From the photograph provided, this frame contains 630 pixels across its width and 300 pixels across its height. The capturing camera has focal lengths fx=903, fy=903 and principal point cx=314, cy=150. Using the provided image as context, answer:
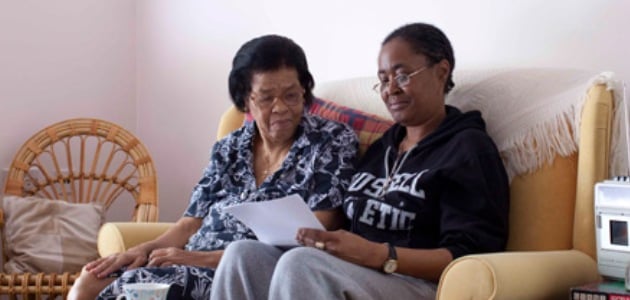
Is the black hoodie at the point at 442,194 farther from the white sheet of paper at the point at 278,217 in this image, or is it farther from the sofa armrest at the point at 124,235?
the sofa armrest at the point at 124,235

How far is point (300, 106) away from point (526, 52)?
0.60 metres

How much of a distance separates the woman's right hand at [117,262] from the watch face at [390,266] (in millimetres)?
681

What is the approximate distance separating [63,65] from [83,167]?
0.39 metres

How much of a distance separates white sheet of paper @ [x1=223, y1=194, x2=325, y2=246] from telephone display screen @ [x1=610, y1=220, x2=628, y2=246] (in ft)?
1.80

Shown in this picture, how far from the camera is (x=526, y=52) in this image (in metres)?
2.30

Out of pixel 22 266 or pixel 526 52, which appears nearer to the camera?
pixel 526 52

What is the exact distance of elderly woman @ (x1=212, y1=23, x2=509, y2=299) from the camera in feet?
5.41

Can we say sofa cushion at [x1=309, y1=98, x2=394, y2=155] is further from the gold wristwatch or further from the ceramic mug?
the ceramic mug

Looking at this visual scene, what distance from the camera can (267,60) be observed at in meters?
2.21

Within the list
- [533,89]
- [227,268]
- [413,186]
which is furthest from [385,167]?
[227,268]

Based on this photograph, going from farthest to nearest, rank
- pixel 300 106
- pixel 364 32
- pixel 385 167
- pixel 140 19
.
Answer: pixel 140 19, pixel 364 32, pixel 300 106, pixel 385 167

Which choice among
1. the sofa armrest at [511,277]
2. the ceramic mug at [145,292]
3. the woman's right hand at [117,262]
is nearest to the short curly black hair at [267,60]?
the woman's right hand at [117,262]

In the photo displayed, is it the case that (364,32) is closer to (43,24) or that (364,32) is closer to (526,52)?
(526,52)

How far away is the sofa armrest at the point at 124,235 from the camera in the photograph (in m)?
2.27
